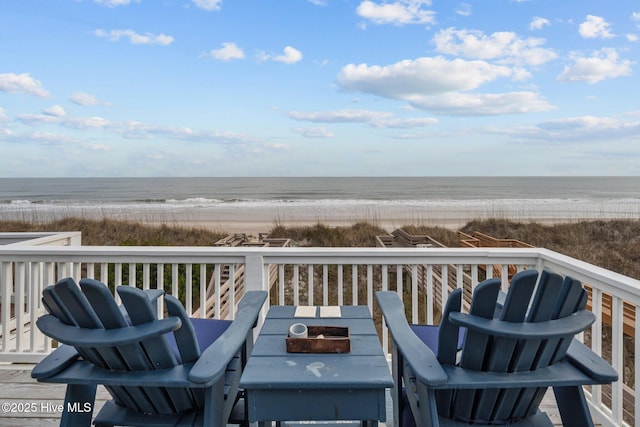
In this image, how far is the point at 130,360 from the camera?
125 centimetres

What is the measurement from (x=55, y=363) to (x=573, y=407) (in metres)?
1.87

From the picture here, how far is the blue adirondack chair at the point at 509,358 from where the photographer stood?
3.84 feet

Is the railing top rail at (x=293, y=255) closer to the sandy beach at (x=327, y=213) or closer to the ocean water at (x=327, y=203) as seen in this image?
the sandy beach at (x=327, y=213)

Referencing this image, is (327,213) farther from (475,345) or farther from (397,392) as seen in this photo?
(475,345)

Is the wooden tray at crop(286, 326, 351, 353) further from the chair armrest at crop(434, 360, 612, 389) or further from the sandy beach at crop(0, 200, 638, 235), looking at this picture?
the sandy beach at crop(0, 200, 638, 235)

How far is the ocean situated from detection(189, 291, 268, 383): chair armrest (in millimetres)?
13761

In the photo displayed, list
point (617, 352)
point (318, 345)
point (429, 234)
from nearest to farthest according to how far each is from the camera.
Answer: point (318, 345) → point (617, 352) → point (429, 234)

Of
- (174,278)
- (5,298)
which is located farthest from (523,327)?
(5,298)

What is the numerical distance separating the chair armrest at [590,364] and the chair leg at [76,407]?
1781 millimetres

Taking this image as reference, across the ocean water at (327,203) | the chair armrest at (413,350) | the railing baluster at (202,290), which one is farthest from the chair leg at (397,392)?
the ocean water at (327,203)

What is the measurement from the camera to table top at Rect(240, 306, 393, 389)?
1.19 metres

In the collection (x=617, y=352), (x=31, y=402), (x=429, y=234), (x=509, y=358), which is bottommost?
(x=31, y=402)

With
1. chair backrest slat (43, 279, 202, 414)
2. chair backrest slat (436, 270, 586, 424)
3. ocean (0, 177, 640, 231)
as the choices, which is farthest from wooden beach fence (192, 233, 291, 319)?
ocean (0, 177, 640, 231)

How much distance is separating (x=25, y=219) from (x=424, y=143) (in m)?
17.9
